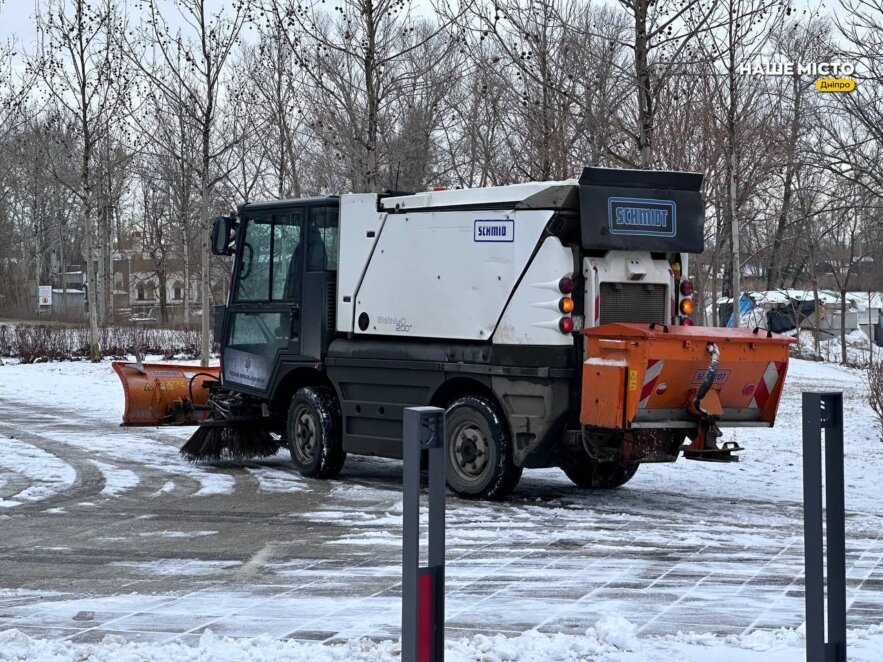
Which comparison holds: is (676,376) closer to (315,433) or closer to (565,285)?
(565,285)

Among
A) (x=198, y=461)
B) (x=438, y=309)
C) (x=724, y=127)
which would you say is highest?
(x=724, y=127)

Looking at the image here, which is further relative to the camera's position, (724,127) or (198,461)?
(724,127)

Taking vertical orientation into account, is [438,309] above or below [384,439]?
above

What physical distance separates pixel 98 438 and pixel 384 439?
575cm

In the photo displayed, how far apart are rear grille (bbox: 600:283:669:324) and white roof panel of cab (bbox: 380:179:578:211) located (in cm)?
97

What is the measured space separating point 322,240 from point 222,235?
4.74 ft

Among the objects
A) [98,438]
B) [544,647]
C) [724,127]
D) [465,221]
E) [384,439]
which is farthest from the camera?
[724,127]

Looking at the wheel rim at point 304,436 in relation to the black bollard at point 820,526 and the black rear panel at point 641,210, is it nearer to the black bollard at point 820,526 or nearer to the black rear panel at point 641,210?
the black rear panel at point 641,210

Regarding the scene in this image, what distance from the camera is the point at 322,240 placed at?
11789 millimetres

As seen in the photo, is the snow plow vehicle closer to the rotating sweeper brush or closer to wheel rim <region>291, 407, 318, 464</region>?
wheel rim <region>291, 407, 318, 464</region>

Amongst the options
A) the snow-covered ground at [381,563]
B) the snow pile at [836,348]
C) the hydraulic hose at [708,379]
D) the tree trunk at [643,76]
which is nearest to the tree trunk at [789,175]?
the snow pile at [836,348]

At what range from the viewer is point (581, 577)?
7086 mm

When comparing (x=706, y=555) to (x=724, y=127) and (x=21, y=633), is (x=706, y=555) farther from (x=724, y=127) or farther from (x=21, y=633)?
(x=724, y=127)

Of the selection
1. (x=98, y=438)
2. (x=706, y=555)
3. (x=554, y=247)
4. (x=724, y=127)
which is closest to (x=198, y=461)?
(x=98, y=438)
